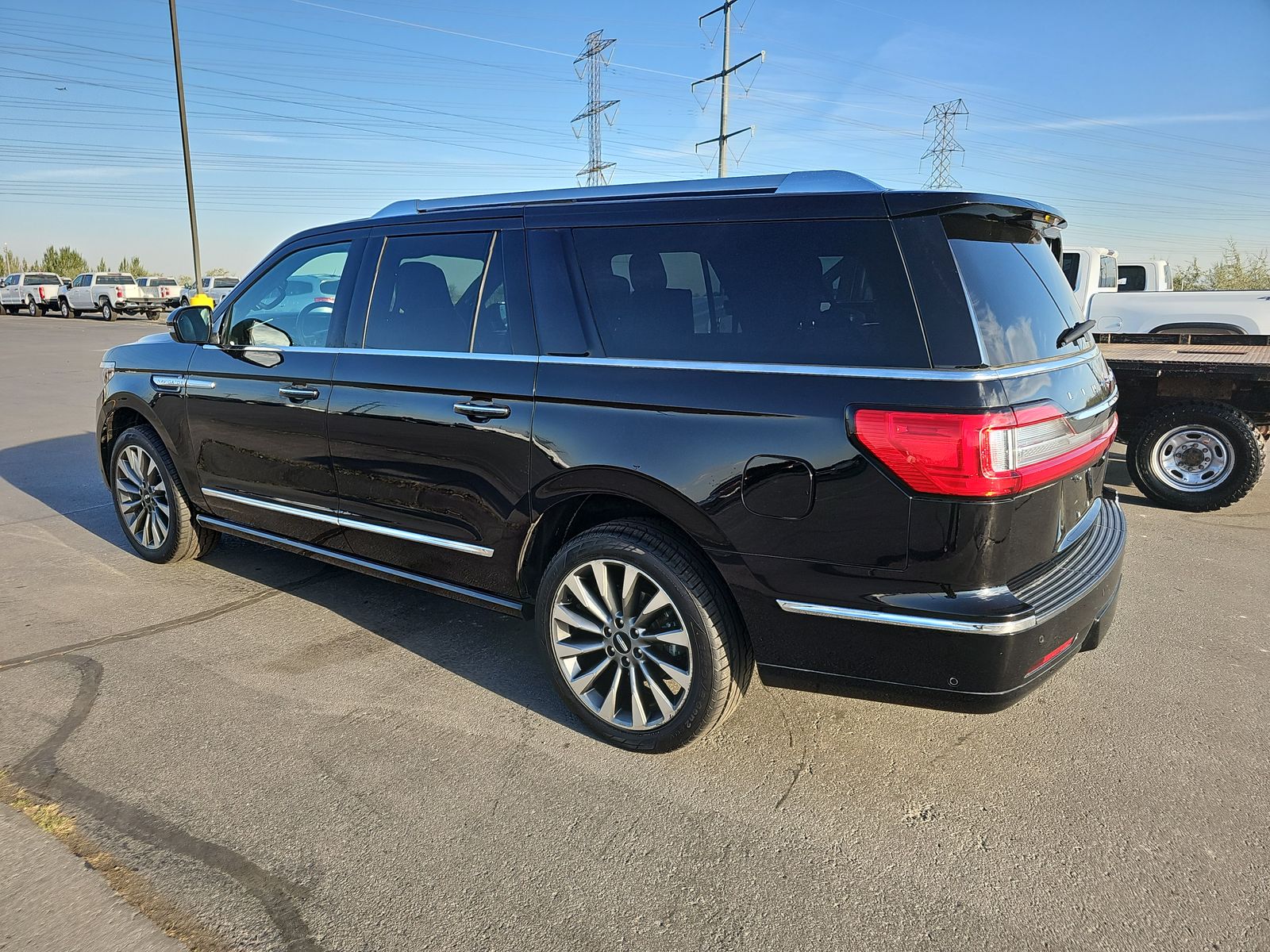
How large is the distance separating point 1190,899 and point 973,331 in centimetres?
164

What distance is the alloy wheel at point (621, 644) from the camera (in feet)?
9.64

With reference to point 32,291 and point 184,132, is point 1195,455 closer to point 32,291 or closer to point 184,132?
point 184,132

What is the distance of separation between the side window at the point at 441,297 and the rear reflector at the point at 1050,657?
2093 millimetres

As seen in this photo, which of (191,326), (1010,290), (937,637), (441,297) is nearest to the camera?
(937,637)

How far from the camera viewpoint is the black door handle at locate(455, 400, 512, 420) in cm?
321

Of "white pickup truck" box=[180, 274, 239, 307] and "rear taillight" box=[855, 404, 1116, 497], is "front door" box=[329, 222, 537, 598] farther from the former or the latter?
"white pickup truck" box=[180, 274, 239, 307]

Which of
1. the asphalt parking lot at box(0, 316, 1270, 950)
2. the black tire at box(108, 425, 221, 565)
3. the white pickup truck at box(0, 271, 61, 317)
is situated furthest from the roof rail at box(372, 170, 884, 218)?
the white pickup truck at box(0, 271, 61, 317)

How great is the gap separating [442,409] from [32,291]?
47.4 meters

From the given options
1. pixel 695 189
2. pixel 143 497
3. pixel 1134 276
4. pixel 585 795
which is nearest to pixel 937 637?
pixel 585 795

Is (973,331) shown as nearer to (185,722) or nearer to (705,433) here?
(705,433)

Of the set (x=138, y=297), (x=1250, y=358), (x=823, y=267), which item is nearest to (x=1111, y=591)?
(x=823, y=267)

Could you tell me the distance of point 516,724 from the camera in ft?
10.7

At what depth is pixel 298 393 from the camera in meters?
3.95

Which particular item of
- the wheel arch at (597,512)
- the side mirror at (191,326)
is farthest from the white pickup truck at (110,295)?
the wheel arch at (597,512)
